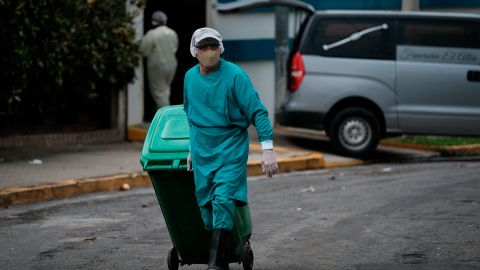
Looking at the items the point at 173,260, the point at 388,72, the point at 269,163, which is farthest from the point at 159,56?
the point at 269,163

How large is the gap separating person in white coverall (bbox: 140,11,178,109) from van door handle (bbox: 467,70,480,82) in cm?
441

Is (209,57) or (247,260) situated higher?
(209,57)

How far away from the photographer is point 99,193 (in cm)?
1270

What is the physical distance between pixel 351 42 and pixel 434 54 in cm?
110

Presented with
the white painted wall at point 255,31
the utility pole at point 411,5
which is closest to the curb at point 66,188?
the white painted wall at point 255,31

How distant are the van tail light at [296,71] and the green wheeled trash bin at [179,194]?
26.3ft

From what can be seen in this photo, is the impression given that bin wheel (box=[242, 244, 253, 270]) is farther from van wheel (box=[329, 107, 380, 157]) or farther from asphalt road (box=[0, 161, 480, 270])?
van wheel (box=[329, 107, 380, 157])

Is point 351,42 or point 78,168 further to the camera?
point 351,42

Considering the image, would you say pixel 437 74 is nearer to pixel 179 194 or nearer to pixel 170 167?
pixel 179 194

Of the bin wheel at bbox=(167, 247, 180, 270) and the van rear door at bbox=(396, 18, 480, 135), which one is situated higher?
the van rear door at bbox=(396, 18, 480, 135)

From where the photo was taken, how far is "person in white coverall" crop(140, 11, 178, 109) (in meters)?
17.2

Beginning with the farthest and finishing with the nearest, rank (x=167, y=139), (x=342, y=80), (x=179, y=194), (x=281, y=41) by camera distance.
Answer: (x=281, y=41)
(x=342, y=80)
(x=167, y=139)
(x=179, y=194)

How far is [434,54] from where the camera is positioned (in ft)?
51.4

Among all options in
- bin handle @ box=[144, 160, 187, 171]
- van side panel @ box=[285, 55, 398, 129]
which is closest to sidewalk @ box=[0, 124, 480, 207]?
van side panel @ box=[285, 55, 398, 129]
